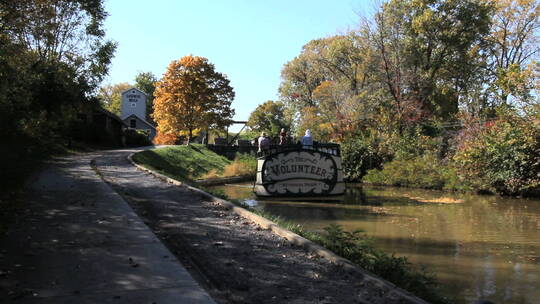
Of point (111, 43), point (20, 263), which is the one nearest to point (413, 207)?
point (20, 263)

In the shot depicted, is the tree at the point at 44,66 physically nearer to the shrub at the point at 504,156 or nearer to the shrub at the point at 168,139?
the shrub at the point at 504,156

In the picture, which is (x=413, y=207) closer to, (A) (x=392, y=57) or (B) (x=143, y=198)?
(B) (x=143, y=198)

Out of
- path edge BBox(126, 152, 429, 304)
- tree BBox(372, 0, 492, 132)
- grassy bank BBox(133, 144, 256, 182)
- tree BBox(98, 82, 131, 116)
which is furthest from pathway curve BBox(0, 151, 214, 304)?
tree BBox(98, 82, 131, 116)

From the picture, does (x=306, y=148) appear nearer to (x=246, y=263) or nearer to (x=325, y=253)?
(x=325, y=253)

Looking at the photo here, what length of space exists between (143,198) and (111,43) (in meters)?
18.4

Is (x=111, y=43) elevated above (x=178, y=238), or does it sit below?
above

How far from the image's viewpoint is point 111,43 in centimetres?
2869

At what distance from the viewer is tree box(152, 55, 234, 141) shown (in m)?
58.7

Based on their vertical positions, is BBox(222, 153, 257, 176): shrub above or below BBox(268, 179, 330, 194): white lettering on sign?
above

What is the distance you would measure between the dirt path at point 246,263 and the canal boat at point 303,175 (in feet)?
30.4

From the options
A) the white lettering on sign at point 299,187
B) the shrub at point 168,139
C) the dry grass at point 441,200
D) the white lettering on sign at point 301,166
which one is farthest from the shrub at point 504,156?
the shrub at point 168,139

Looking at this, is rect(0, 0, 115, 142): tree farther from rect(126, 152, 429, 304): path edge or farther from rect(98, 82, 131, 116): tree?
rect(98, 82, 131, 116): tree

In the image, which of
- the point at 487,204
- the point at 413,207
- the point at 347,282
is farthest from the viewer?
the point at 487,204

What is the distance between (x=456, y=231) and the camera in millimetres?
13688
